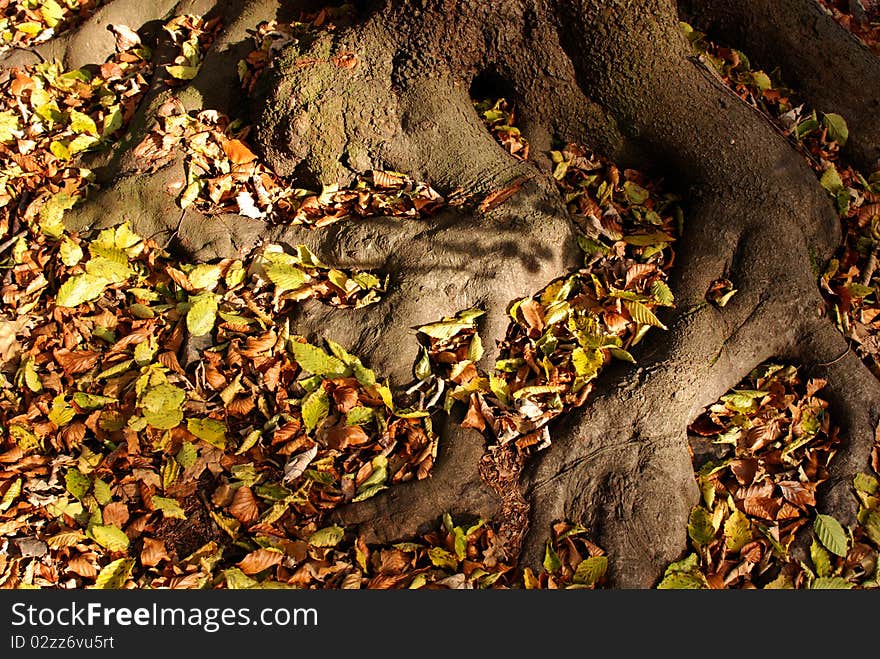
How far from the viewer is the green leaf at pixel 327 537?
9.80 feet

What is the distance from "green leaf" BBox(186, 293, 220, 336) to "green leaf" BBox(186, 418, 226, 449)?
457 mm

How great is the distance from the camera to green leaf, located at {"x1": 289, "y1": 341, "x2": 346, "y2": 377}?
3.34m

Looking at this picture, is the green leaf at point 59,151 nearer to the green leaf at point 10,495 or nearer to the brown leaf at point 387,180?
the brown leaf at point 387,180

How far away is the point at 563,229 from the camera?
3605mm

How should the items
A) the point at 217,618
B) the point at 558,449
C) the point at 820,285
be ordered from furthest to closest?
the point at 820,285 → the point at 558,449 → the point at 217,618

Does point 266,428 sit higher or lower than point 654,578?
lower

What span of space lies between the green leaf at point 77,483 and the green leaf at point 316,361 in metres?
1.04

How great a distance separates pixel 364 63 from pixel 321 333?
148cm

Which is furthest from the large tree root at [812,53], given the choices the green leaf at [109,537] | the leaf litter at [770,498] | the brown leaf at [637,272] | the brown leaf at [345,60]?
the green leaf at [109,537]

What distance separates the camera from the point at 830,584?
2973 millimetres

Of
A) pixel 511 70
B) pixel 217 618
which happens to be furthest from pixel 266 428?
pixel 511 70

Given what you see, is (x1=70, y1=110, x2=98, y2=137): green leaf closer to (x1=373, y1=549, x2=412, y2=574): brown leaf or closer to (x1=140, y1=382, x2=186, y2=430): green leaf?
(x1=140, y1=382, x2=186, y2=430): green leaf

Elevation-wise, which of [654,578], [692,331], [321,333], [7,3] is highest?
[692,331]

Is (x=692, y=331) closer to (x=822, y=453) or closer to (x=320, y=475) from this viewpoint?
(x=822, y=453)
